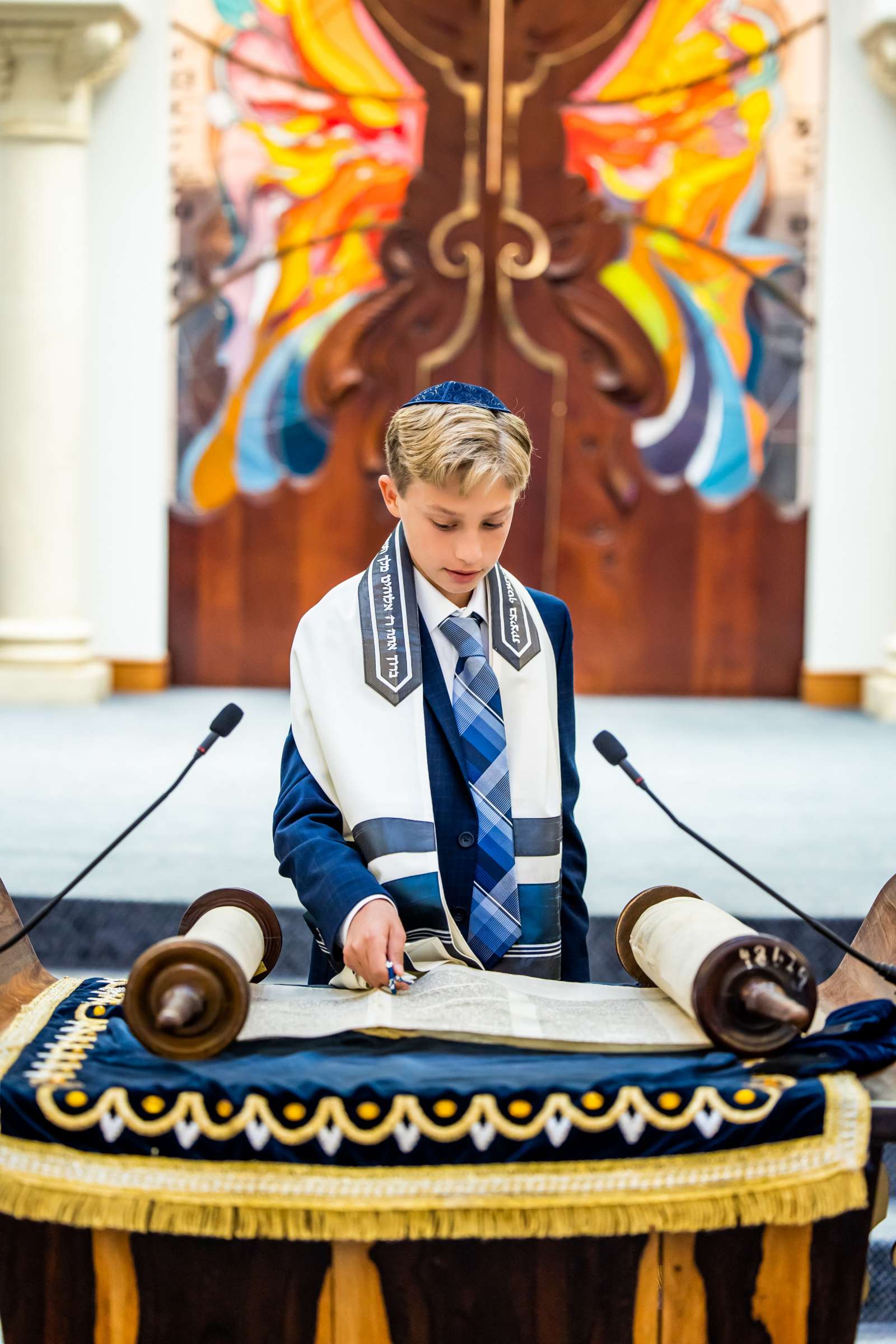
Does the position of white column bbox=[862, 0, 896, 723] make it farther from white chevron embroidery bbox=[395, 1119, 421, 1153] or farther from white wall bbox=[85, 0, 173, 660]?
white chevron embroidery bbox=[395, 1119, 421, 1153]

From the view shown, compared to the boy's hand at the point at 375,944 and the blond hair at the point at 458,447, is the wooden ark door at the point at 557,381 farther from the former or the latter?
the boy's hand at the point at 375,944

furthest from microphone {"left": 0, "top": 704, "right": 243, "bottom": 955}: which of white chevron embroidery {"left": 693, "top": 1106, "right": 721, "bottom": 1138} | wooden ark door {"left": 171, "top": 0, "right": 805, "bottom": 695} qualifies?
wooden ark door {"left": 171, "top": 0, "right": 805, "bottom": 695}

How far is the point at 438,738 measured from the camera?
1.70 metres

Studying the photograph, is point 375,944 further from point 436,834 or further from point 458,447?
point 458,447

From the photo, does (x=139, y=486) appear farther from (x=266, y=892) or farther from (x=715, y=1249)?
(x=715, y=1249)

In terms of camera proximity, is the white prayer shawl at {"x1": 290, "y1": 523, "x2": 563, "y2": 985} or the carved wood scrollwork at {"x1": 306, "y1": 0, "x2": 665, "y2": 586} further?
the carved wood scrollwork at {"x1": 306, "y1": 0, "x2": 665, "y2": 586}

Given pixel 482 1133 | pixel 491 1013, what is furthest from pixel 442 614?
pixel 482 1133

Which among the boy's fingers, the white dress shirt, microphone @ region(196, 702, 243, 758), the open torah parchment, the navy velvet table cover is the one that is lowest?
the navy velvet table cover

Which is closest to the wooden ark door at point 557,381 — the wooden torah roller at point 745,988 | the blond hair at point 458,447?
the blond hair at point 458,447

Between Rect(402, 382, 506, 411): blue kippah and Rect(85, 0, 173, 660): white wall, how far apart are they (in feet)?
13.8

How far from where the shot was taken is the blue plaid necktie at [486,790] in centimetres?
164

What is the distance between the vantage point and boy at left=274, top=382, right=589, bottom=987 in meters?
1.57

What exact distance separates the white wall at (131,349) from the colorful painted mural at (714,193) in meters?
1.63

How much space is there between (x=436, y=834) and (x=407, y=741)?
11 cm
